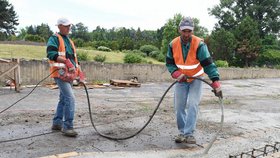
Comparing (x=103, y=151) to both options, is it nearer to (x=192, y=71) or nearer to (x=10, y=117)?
(x=192, y=71)

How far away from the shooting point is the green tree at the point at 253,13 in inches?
2183

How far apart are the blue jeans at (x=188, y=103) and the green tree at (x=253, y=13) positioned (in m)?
52.0

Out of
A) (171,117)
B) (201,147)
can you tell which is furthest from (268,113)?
(201,147)

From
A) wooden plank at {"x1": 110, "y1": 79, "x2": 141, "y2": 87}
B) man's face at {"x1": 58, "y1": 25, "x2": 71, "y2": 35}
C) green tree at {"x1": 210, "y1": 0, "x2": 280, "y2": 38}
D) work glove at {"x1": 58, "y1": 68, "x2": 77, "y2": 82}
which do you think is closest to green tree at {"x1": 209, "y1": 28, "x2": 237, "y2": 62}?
green tree at {"x1": 210, "y1": 0, "x2": 280, "y2": 38}

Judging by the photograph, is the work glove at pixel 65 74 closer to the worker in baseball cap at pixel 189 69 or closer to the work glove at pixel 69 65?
the work glove at pixel 69 65

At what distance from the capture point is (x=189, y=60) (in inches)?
202

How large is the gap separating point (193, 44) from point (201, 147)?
1.52 meters

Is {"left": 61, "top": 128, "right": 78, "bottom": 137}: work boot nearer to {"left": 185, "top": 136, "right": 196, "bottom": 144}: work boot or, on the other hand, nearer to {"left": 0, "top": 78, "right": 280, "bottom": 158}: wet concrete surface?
{"left": 0, "top": 78, "right": 280, "bottom": 158}: wet concrete surface

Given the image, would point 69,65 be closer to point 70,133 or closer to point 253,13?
point 70,133

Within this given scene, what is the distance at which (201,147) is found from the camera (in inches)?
199

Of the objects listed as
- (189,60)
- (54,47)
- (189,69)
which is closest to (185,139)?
(189,69)

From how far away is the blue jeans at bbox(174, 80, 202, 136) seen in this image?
514 centimetres

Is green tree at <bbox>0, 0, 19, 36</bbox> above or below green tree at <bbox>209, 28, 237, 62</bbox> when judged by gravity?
above

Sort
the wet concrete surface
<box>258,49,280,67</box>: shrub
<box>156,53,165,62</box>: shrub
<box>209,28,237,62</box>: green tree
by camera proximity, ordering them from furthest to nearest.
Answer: <box>258,49,280,67</box>: shrub < <box>209,28,237,62</box>: green tree < <box>156,53,165,62</box>: shrub < the wet concrete surface
